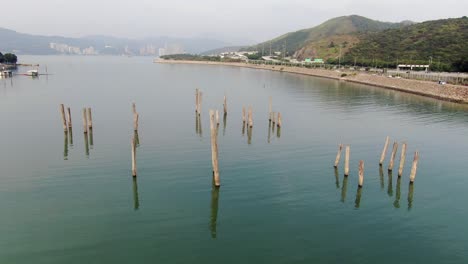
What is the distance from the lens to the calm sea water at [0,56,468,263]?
19.8 m

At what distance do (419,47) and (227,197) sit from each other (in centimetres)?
16426

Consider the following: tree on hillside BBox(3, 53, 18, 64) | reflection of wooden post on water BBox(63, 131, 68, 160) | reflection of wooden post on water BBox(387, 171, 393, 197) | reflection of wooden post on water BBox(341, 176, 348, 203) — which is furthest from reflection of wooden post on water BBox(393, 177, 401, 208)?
tree on hillside BBox(3, 53, 18, 64)

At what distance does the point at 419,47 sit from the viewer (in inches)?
6452

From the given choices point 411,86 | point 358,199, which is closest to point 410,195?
point 358,199

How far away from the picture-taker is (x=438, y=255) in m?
19.8

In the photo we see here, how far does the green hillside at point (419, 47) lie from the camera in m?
143

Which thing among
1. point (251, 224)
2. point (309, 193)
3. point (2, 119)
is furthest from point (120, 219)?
point (2, 119)

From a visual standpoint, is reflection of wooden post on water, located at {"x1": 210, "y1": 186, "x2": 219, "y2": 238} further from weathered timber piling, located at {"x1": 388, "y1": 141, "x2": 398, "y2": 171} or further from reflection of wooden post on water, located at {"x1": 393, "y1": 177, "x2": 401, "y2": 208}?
weathered timber piling, located at {"x1": 388, "y1": 141, "x2": 398, "y2": 171}

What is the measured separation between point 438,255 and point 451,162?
1844 centimetres

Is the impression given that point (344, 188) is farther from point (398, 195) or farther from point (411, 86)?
point (411, 86)

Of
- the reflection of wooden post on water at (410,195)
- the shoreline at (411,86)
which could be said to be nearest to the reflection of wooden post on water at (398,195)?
the reflection of wooden post on water at (410,195)

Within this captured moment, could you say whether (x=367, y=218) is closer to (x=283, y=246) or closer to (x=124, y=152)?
(x=283, y=246)

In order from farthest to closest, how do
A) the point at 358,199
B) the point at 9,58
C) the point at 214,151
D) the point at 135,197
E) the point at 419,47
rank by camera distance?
1. the point at 419,47
2. the point at 9,58
3. the point at 358,199
4. the point at 214,151
5. the point at 135,197

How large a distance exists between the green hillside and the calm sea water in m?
100
